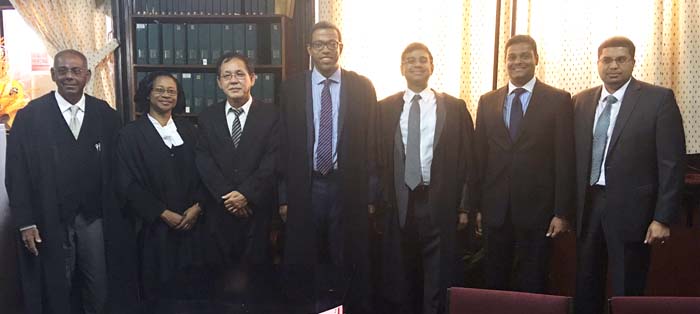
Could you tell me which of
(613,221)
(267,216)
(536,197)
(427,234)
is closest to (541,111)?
(536,197)

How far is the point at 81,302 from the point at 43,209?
0.54 meters

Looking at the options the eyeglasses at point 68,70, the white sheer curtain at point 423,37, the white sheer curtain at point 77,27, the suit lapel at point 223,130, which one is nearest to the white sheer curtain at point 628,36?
Result: the white sheer curtain at point 423,37

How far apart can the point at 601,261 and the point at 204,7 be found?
2810 millimetres

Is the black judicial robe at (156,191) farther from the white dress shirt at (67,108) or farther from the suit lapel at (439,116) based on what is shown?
the suit lapel at (439,116)

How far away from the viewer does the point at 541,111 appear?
2738mm

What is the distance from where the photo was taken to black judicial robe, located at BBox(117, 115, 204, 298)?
113 inches

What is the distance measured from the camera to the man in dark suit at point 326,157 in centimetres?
294

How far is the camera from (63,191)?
2859mm

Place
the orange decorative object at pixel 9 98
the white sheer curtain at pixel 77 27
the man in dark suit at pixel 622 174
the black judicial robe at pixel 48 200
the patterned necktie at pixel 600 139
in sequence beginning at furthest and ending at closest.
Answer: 1. the white sheer curtain at pixel 77 27
2. the orange decorative object at pixel 9 98
3. the black judicial robe at pixel 48 200
4. the patterned necktie at pixel 600 139
5. the man in dark suit at pixel 622 174

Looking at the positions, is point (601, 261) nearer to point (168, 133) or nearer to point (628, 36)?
point (628, 36)

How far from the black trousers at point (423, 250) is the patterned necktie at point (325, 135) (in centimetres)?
45

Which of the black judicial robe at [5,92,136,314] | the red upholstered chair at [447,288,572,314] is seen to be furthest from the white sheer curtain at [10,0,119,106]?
the red upholstered chair at [447,288,572,314]

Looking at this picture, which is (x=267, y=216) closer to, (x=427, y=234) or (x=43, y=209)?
(x=427, y=234)

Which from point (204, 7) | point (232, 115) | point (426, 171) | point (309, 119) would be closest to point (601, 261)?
point (426, 171)
